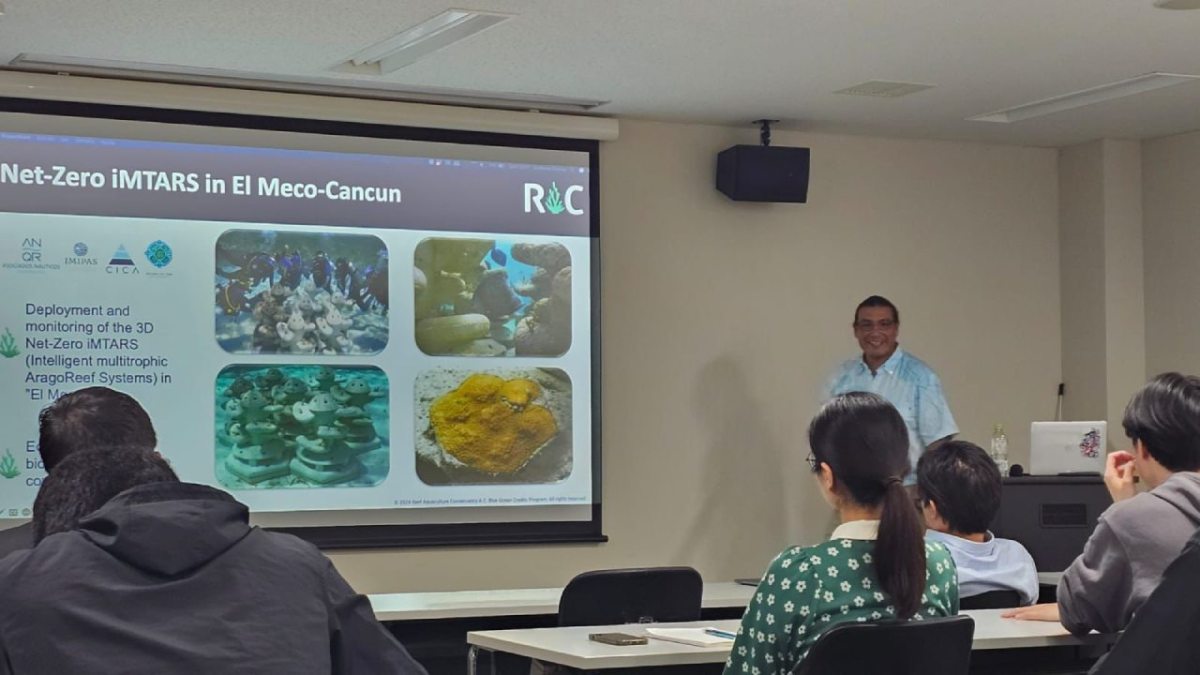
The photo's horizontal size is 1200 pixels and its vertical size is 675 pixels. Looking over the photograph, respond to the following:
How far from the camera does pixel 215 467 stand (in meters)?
5.95

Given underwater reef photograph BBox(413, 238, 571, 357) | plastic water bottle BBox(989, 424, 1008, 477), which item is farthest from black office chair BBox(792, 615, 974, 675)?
plastic water bottle BBox(989, 424, 1008, 477)

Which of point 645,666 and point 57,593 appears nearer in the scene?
point 57,593

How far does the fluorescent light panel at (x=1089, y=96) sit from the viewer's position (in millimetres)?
6031

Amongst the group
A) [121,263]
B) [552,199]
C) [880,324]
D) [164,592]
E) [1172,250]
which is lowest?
[164,592]

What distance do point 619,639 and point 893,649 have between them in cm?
72

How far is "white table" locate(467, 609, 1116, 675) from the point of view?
3.04 m

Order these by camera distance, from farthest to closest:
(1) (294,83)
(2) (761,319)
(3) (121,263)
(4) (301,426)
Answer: (2) (761,319) → (4) (301,426) → (1) (294,83) → (3) (121,263)

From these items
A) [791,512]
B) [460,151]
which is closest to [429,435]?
[460,151]

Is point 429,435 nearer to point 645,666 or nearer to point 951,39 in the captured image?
point 951,39

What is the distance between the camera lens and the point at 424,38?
524 cm

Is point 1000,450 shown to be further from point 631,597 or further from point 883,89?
point 631,597

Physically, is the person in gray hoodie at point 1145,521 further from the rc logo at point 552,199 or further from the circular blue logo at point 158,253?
the circular blue logo at point 158,253

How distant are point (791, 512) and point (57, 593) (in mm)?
5521

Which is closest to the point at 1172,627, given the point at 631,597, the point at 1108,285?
the point at 631,597
